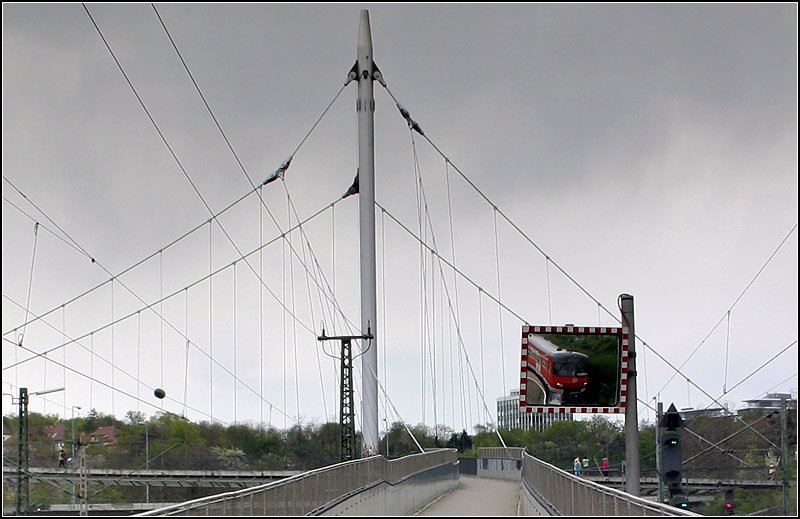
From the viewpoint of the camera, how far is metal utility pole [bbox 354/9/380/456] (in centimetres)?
5560

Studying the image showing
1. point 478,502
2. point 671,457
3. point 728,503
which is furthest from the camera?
point 478,502

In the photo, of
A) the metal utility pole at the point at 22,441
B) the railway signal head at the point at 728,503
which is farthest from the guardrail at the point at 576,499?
the metal utility pole at the point at 22,441

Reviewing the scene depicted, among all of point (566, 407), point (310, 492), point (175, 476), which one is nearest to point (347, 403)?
point (566, 407)

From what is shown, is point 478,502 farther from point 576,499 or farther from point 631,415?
point 576,499

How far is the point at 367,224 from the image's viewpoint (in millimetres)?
61812

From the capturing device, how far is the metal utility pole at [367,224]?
55600 mm

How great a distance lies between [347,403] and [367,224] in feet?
52.7

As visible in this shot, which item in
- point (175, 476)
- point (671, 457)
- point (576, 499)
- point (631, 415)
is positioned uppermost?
point (631, 415)

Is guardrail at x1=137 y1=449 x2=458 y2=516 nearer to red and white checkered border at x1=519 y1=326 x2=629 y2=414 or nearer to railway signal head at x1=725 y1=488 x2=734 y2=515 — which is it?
red and white checkered border at x1=519 y1=326 x2=629 y2=414

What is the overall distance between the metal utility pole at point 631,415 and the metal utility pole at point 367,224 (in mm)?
22122

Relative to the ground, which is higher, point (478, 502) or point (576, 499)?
point (576, 499)

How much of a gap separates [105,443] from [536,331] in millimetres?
55004

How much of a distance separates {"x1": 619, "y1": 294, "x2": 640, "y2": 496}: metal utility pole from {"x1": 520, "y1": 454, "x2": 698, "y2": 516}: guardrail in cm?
169

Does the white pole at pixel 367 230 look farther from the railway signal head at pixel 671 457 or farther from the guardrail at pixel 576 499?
the railway signal head at pixel 671 457
